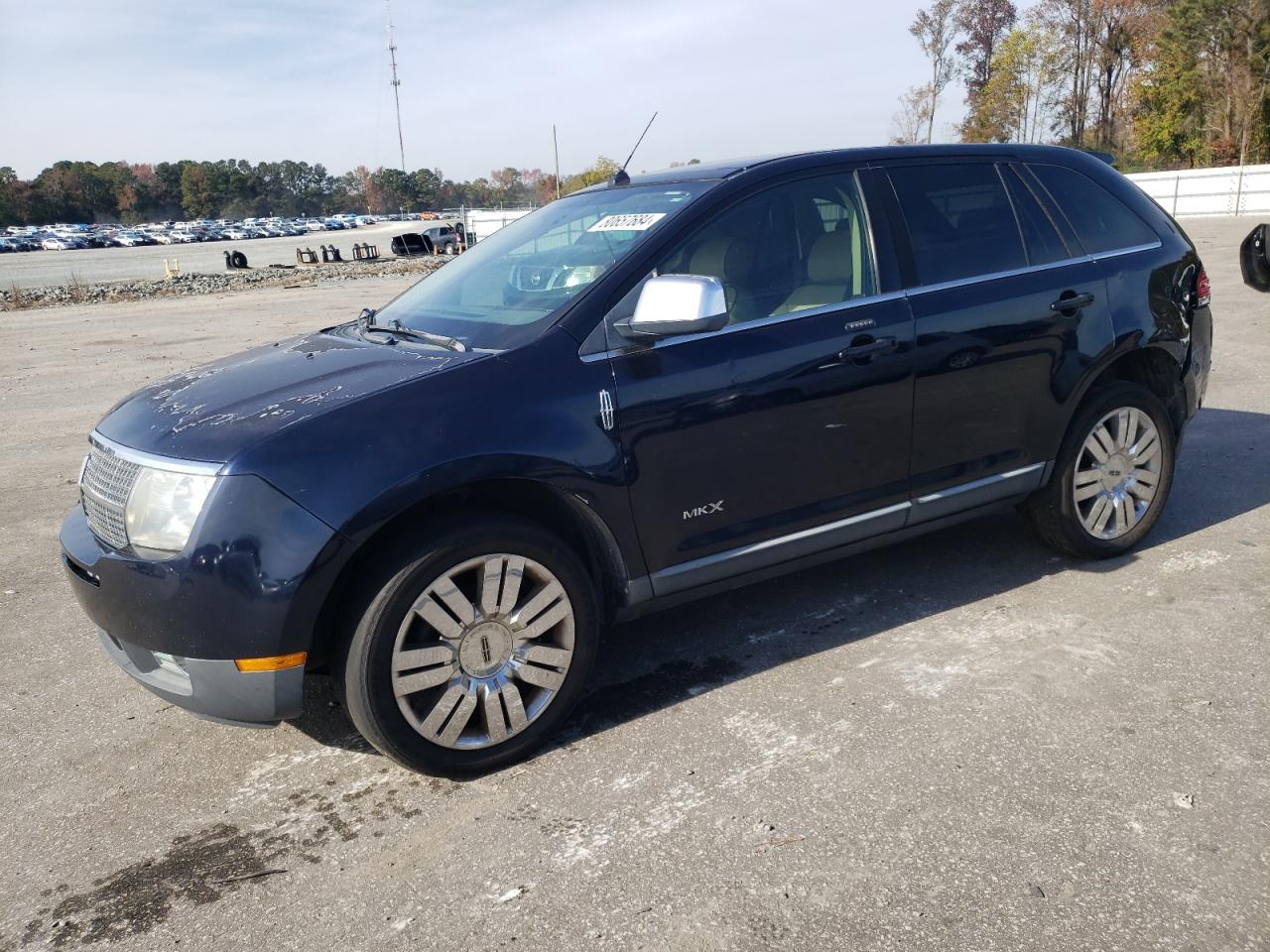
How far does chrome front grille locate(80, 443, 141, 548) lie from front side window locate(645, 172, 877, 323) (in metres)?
1.82

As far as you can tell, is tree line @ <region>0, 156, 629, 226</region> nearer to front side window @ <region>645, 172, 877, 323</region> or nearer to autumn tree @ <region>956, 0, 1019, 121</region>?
autumn tree @ <region>956, 0, 1019, 121</region>

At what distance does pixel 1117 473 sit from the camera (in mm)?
4629

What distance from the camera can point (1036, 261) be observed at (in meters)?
4.31

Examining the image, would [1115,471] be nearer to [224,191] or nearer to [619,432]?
[619,432]

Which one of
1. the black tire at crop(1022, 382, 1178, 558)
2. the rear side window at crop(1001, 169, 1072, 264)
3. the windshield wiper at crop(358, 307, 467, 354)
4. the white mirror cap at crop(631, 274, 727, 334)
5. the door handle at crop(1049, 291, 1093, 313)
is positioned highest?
the rear side window at crop(1001, 169, 1072, 264)

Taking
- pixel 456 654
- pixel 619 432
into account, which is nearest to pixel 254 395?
pixel 456 654

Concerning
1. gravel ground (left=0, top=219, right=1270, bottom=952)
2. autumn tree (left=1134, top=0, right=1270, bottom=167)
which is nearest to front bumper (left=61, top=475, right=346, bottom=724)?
gravel ground (left=0, top=219, right=1270, bottom=952)

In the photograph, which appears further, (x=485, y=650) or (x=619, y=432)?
(x=619, y=432)

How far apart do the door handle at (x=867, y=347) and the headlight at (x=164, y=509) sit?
2.20 meters

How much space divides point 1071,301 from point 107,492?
3.74m

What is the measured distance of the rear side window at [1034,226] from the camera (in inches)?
171

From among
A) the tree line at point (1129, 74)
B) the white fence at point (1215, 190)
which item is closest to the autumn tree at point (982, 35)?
the tree line at point (1129, 74)

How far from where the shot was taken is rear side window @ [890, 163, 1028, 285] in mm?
4047

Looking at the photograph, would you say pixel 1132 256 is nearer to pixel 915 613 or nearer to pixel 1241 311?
pixel 915 613
